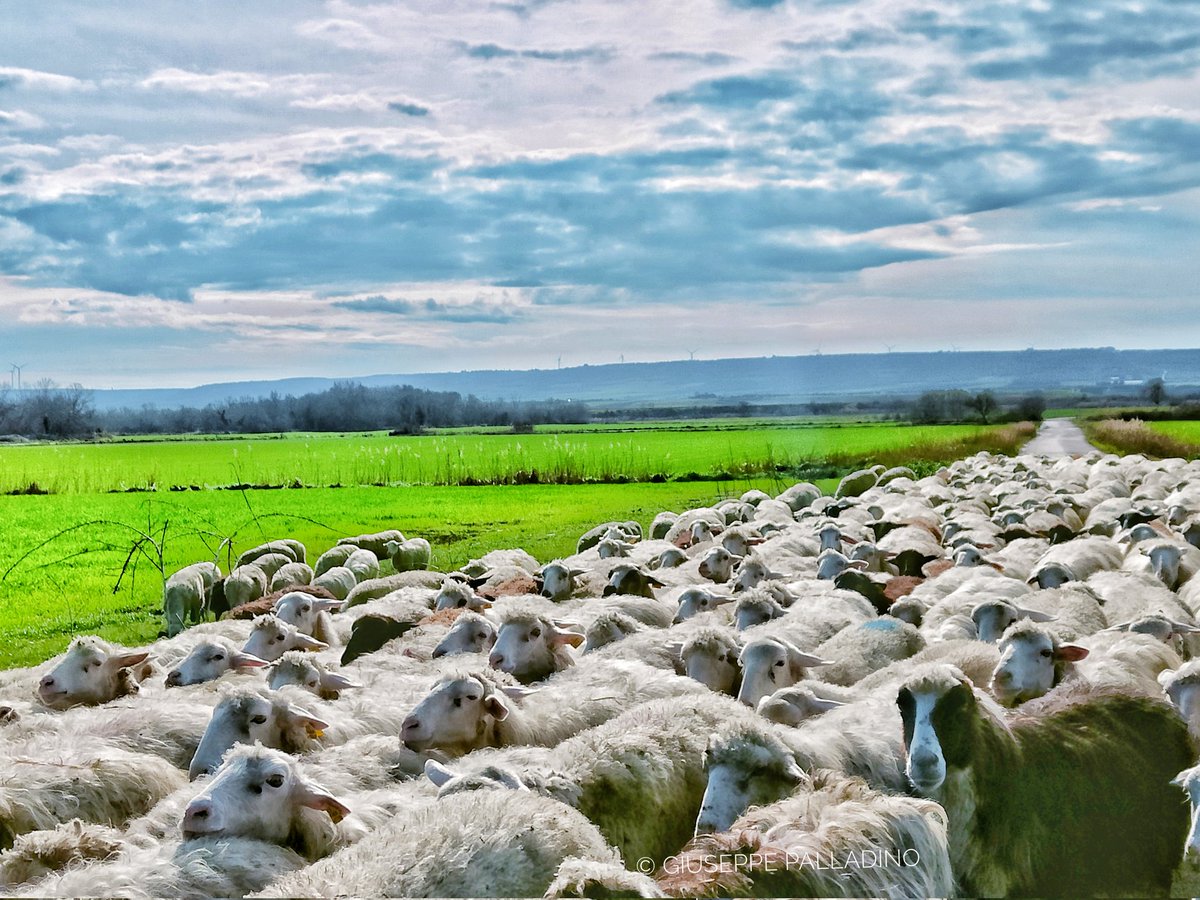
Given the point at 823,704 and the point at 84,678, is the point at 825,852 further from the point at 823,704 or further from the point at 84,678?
the point at 84,678

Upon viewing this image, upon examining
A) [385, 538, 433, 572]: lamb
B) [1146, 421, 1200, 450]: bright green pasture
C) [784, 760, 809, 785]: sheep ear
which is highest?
[1146, 421, 1200, 450]: bright green pasture


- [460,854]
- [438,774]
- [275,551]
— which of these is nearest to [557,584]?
[438,774]

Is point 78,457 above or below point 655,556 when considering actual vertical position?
above

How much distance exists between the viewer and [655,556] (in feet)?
49.0

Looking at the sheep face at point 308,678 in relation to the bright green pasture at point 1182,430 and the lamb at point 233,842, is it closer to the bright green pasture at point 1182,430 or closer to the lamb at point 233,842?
the lamb at point 233,842

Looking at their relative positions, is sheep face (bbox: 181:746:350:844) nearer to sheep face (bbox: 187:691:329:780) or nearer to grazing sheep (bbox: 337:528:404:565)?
sheep face (bbox: 187:691:329:780)

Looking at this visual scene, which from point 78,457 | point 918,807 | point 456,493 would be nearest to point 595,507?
point 456,493

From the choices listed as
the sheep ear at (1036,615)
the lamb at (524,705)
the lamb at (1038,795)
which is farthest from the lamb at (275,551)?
the lamb at (1038,795)

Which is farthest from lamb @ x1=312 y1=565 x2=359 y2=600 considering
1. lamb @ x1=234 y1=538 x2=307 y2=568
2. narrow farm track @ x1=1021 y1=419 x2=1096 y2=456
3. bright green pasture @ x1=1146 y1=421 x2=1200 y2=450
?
bright green pasture @ x1=1146 y1=421 x2=1200 y2=450

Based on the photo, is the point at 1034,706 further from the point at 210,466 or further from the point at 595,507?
the point at 210,466

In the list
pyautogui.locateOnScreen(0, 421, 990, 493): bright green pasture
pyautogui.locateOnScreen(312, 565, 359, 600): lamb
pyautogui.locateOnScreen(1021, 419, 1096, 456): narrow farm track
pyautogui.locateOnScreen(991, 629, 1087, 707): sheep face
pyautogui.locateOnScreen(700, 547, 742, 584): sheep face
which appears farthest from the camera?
pyautogui.locateOnScreen(1021, 419, 1096, 456): narrow farm track

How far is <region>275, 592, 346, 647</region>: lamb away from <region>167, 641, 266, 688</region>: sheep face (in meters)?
2.11

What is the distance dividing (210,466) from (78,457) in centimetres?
561

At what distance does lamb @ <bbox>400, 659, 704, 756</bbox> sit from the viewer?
222 inches
